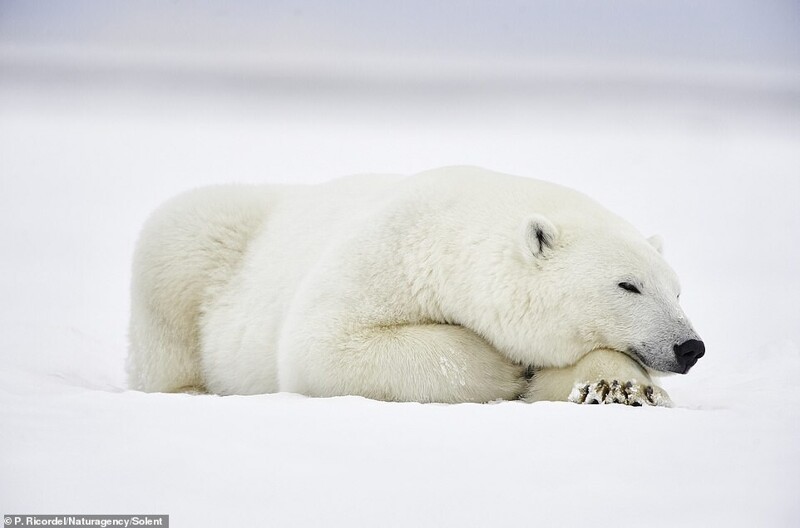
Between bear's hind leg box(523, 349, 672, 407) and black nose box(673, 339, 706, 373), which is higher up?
black nose box(673, 339, 706, 373)

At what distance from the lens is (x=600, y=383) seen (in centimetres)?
364

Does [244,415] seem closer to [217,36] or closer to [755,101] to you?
[217,36]

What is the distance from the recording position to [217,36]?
2.06 meters

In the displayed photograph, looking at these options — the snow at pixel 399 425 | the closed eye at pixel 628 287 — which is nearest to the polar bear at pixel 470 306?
the closed eye at pixel 628 287

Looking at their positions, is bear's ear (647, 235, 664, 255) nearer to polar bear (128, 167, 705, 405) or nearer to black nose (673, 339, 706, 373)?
polar bear (128, 167, 705, 405)

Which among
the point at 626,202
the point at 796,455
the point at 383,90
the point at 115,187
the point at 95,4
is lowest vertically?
the point at 115,187

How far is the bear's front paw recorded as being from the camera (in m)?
3.55

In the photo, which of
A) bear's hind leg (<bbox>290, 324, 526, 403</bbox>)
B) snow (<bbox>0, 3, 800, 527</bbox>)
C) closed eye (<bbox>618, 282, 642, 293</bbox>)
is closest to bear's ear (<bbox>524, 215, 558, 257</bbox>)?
closed eye (<bbox>618, 282, 642, 293</bbox>)

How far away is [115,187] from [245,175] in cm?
205

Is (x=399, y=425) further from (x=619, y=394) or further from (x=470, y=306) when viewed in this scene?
(x=470, y=306)

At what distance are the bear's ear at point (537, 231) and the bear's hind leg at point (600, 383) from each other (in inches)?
22.4

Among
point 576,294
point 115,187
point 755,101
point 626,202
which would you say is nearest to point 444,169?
point 576,294

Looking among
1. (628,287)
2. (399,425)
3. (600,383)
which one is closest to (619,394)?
(600,383)

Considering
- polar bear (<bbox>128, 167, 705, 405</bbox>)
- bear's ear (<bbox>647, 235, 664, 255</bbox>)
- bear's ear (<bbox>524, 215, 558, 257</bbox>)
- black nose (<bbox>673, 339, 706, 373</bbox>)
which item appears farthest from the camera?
bear's ear (<bbox>647, 235, 664, 255</bbox>)
